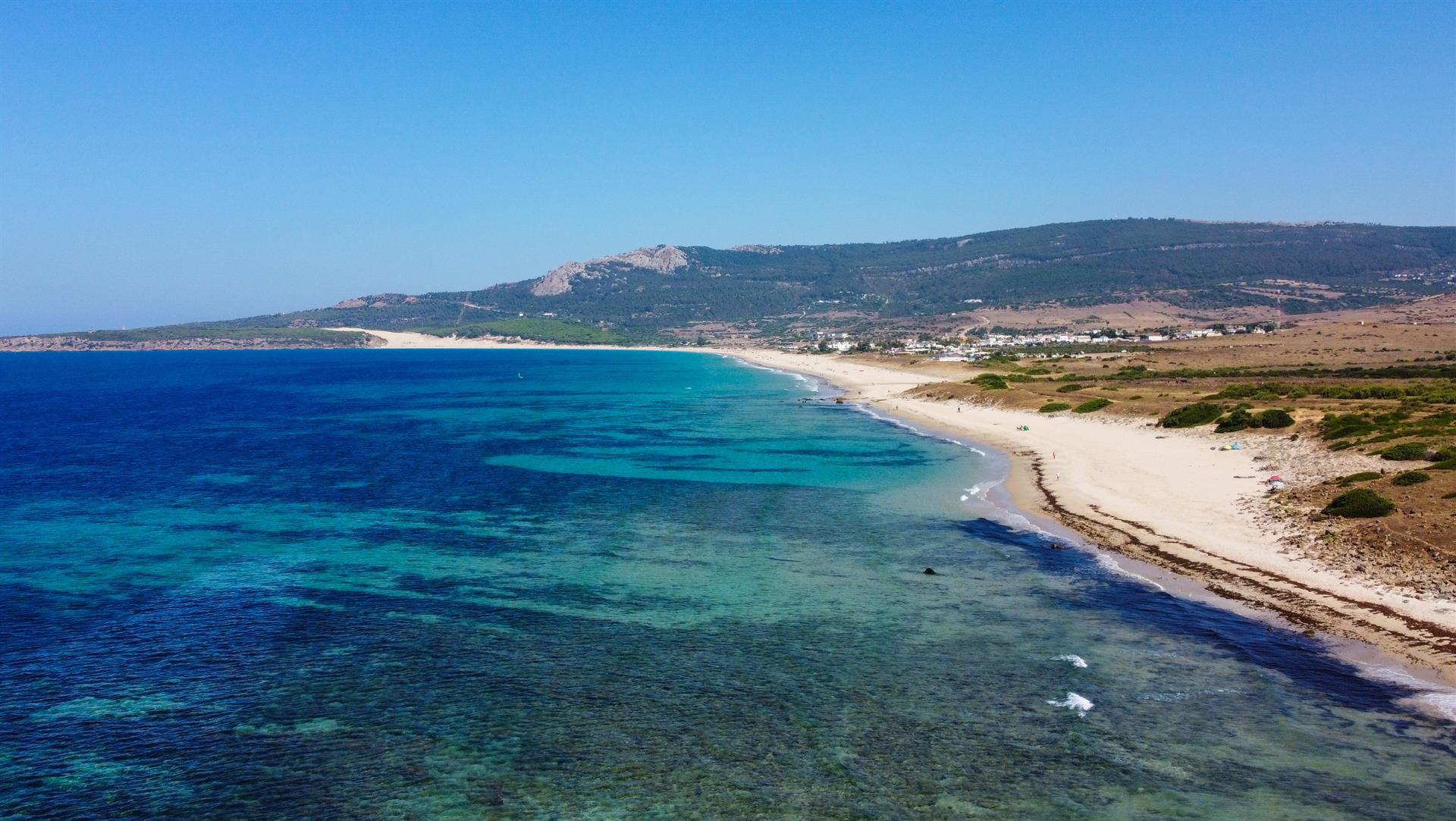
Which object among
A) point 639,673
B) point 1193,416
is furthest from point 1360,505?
point 1193,416

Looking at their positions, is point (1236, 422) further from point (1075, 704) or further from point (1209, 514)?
point (1075, 704)

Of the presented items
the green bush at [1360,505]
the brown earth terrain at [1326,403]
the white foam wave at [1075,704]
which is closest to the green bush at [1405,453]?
the brown earth terrain at [1326,403]

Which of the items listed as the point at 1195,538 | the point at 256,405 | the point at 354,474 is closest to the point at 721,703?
the point at 1195,538

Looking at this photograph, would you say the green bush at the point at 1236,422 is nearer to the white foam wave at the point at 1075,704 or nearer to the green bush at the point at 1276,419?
the green bush at the point at 1276,419

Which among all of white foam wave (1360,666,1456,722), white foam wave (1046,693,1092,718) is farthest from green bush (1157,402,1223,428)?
white foam wave (1046,693,1092,718)

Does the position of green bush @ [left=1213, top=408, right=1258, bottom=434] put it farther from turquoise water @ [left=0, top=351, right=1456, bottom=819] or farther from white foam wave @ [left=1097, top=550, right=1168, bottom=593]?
white foam wave @ [left=1097, top=550, right=1168, bottom=593]

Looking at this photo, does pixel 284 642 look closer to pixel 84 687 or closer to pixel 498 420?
pixel 84 687

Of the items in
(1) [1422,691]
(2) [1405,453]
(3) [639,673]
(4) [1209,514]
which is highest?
(2) [1405,453]

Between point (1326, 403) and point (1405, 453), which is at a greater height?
point (1405, 453)
